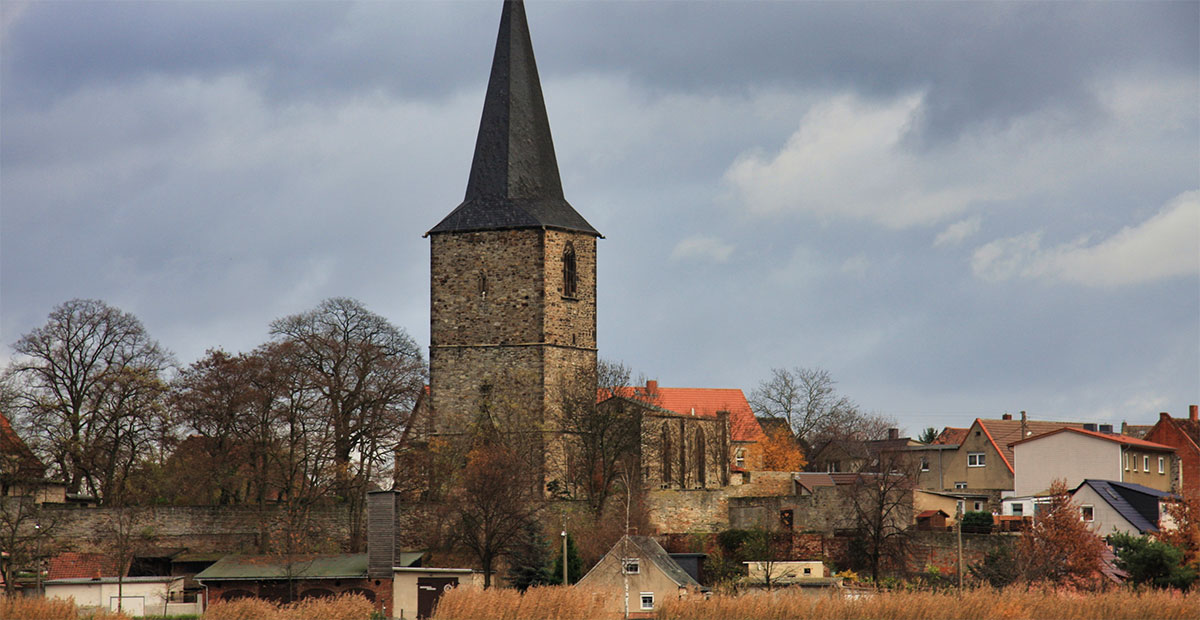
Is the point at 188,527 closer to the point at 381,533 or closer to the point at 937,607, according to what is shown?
the point at 381,533

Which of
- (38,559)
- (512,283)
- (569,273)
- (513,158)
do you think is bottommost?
(38,559)

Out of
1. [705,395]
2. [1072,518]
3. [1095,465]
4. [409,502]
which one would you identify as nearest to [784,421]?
[705,395]

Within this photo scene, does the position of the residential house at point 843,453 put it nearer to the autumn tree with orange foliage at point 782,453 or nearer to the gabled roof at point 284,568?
the autumn tree with orange foliage at point 782,453

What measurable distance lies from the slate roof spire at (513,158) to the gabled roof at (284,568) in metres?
14.3

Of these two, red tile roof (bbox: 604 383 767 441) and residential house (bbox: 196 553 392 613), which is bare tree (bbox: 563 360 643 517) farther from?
red tile roof (bbox: 604 383 767 441)

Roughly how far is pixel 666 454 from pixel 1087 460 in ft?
45.3

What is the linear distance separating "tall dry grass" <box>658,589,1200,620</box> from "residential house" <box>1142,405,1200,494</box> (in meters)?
28.1

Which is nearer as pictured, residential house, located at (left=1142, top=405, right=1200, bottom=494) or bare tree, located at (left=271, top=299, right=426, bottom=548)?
bare tree, located at (left=271, top=299, right=426, bottom=548)

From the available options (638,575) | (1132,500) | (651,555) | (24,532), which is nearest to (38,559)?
(24,532)

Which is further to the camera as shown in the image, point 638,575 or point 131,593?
point 131,593

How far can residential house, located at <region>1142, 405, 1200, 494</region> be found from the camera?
64250 mm

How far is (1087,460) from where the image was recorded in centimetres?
6062

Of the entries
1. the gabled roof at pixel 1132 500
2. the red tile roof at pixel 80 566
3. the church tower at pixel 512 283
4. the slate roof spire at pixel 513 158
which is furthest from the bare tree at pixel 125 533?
the gabled roof at pixel 1132 500

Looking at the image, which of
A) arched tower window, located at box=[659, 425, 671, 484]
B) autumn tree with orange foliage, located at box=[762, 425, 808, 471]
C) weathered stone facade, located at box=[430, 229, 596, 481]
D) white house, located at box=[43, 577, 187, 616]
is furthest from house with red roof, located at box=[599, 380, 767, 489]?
white house, located at box=[43, 577, 187, 616]
